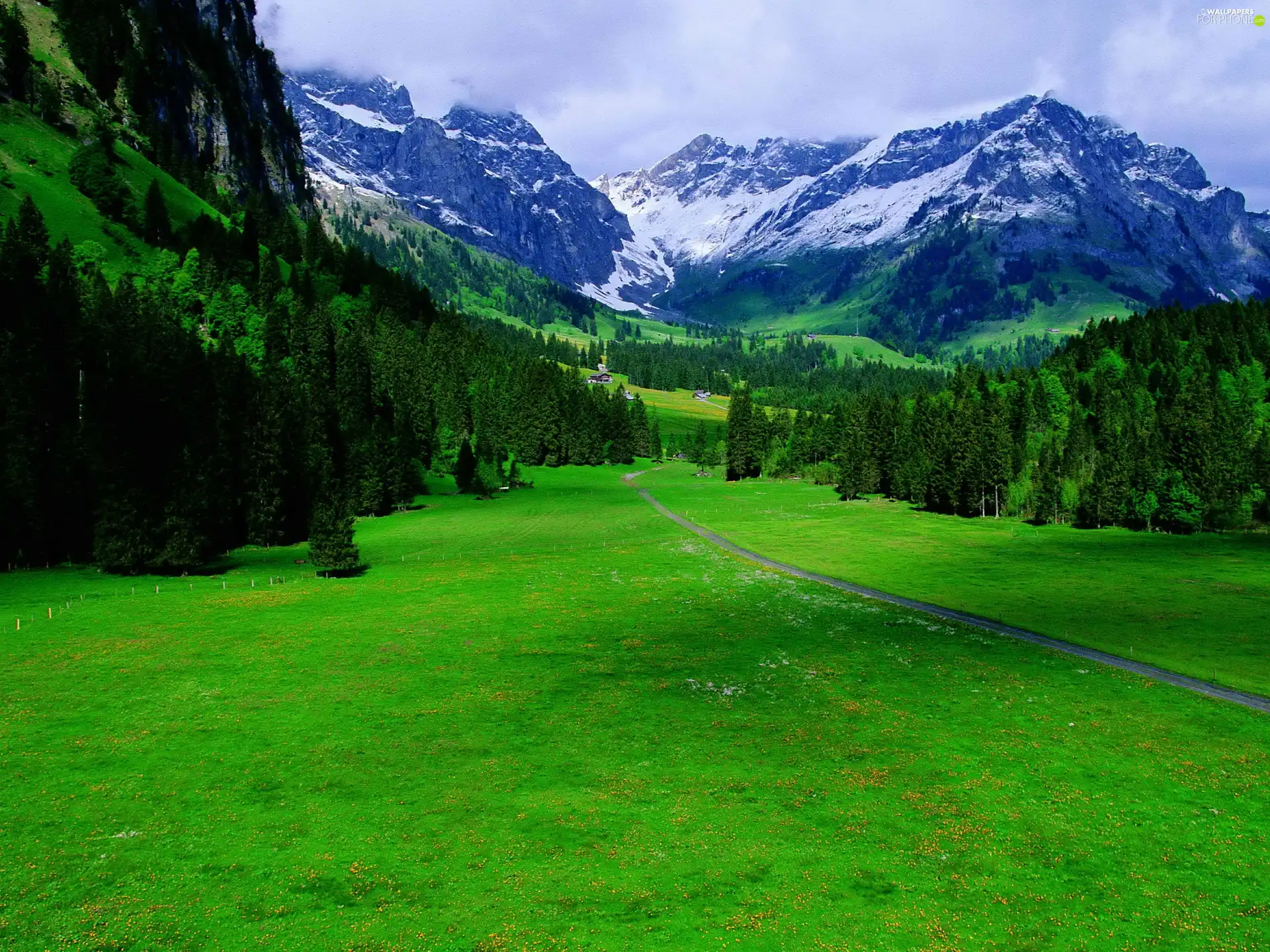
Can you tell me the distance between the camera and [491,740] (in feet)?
119

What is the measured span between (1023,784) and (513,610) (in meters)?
42.6

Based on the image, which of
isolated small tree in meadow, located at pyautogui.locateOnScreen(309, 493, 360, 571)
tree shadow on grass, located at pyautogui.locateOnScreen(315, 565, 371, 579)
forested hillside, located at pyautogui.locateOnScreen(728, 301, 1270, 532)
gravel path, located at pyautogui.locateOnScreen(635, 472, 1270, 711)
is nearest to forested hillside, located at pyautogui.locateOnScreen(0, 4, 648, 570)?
isolated small tree in meadow, located at pyautogui.locateOnScreen(309, 493, 360, 571)

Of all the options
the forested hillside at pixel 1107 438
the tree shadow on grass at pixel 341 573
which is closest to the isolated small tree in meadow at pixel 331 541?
the tree shadow on grass at pixel 341 573

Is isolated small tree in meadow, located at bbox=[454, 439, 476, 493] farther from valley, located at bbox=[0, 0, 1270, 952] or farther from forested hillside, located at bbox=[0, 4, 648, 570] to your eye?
valley, located at bbox=[0, 0, 1270, 952]

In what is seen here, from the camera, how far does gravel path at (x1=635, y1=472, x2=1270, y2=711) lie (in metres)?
42.9

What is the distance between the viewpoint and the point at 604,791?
31234 millimetres

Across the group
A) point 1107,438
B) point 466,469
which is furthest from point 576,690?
point 1107,438

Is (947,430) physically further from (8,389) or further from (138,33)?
(138,33)

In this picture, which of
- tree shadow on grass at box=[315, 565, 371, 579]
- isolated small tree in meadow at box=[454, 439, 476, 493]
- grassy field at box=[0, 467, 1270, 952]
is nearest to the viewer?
grassy field at box=[0, 467, 1270, 952]

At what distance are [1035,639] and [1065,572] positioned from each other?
1181 inches

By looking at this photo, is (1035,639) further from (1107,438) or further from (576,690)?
(1107,438)

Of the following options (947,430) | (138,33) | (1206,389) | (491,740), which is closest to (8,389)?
(491,740)

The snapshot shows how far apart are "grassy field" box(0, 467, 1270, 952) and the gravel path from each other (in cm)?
203

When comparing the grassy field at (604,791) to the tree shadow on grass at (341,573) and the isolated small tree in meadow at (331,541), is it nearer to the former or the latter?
the isolated small tree in meadow at (331,541)
